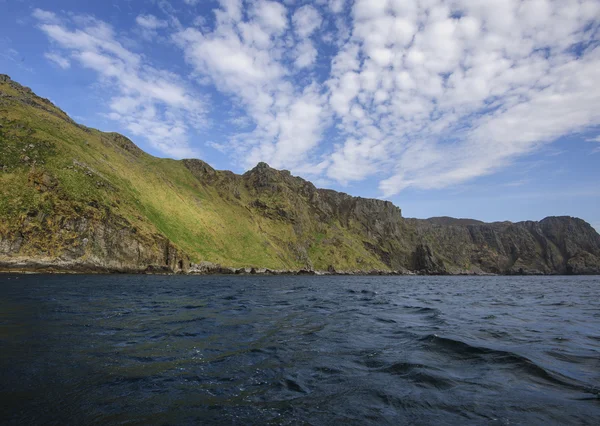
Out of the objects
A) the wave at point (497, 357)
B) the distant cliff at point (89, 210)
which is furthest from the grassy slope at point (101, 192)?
the wave at point (497, 357)

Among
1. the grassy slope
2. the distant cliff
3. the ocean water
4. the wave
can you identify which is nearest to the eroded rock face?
the distant cliff

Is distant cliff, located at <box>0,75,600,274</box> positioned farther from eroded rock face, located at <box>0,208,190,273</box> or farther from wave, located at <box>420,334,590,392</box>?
wave, located at <box>420,334,590,392</box>

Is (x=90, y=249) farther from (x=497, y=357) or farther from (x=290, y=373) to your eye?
(x=497, y=357)

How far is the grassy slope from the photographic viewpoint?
86.1 metres

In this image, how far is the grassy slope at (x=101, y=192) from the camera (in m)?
86.1

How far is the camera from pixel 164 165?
7274 inches

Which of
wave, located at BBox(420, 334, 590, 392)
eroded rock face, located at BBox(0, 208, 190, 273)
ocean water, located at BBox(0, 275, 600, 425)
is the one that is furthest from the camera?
eroded rock face, located at BBox(0, 208, 190, 273)

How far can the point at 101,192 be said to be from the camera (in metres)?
105

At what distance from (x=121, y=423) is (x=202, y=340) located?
8.47 meters

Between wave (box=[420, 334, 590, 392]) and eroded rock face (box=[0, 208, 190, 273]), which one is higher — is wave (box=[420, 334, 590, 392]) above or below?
below

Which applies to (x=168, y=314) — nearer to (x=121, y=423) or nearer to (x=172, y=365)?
(x=172, y=365)

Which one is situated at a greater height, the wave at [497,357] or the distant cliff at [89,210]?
the distant cliff at [89,210]

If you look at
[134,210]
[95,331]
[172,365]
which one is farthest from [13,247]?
[172,365]

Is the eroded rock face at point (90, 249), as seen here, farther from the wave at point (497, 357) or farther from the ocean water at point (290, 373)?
the wave at point (497, 357)
